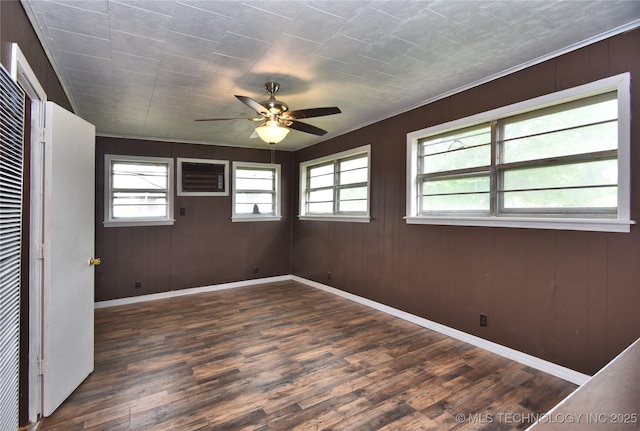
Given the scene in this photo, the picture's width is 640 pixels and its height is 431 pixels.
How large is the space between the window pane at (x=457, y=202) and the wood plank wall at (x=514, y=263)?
231 mm

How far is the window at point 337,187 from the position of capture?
4.82 m

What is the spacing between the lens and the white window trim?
2.21 m

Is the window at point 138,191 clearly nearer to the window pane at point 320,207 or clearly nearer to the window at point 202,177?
the window at point 202,177

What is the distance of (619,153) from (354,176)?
317 cm

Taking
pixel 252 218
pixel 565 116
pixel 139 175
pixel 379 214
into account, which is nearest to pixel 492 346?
pixel 379 214

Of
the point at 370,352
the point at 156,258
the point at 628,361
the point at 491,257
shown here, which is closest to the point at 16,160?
the point at 628,361

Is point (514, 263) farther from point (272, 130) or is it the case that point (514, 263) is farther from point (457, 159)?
point (272, 130)

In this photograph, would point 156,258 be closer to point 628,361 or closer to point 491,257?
point 491,257

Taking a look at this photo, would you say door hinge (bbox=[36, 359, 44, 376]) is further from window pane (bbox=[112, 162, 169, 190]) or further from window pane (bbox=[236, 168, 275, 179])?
window pane (bbox=[236, 168, 275, 179])

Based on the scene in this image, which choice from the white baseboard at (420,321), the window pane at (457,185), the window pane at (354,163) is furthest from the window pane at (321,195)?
the window pane at (457,185)

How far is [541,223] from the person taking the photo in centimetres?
267

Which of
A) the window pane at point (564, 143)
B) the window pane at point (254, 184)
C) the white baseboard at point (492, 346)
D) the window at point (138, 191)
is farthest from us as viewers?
the window pane at point (254, 184)

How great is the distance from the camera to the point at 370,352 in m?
3.08

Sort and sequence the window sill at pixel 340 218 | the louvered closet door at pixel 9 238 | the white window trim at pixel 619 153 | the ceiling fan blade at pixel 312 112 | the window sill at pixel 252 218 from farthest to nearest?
1. the window sill at pixel 252 218
2. the window sill at pixel 340 218
3. the ceiling fan blade at pixel 312 112
4. the white window trim at pixel 619 153
5. the louvered closet door at pixel 9 238
